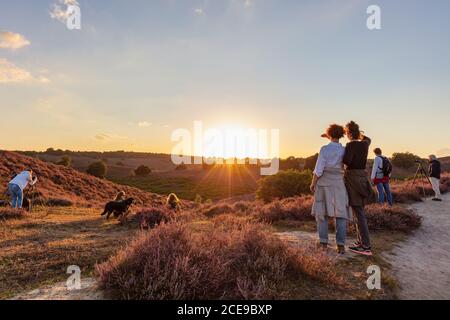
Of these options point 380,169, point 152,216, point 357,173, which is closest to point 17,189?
point 152,216

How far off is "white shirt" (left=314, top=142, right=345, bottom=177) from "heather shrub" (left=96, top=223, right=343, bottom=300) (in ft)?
5.21

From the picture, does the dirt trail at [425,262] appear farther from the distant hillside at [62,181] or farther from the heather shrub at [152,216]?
the distant hillside at [62,181]

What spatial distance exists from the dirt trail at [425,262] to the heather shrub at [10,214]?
38.3 ft

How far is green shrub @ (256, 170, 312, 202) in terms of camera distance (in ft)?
→ 87.5

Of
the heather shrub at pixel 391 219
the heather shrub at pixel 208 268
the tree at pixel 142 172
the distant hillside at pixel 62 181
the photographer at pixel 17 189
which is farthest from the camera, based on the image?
the tree at pixel 142 172

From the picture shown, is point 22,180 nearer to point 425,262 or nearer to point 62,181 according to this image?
point 425,262

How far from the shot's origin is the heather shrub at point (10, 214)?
36.9ft

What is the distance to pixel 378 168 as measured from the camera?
1198 centimetres

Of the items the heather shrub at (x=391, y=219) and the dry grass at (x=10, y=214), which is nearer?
the heather shrub at (x=391, y=219)

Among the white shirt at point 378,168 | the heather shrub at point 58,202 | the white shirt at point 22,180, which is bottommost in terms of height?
the heather shrub at point 58,202

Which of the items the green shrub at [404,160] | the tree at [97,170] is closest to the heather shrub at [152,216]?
the tree at [97,170]

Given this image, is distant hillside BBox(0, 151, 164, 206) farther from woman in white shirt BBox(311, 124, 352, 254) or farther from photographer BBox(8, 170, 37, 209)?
woman in white shirt BBox(311, 124, 352, 254)

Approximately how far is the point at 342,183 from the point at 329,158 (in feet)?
1.75

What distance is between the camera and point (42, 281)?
4750 mm
